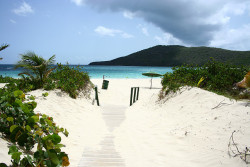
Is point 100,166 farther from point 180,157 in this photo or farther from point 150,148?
point 180,157

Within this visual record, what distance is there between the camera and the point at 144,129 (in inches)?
227

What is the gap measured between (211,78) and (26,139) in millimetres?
9516

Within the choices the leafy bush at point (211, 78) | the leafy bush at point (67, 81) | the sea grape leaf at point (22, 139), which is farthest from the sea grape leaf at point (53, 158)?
the leafy bush at point (211, 78)

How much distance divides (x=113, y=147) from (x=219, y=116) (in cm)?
322

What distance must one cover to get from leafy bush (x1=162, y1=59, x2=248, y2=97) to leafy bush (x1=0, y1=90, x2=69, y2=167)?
6.80 metres

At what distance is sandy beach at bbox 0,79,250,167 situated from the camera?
3506 mm

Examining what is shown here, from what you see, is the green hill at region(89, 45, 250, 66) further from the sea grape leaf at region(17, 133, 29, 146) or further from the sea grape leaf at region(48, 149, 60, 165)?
the sea grape leaf at region(48, 149, 60, 165)

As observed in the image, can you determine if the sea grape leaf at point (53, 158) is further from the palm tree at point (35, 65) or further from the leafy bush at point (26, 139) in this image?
the palm tree at point (35, 65)

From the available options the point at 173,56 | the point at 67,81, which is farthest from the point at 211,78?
the point at 173,56

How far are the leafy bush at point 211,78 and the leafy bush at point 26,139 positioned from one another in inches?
268

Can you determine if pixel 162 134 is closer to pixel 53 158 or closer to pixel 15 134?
pixel 53 158

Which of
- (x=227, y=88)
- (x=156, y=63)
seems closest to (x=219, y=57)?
(x=156, y=63)

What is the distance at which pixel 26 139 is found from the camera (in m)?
2.88

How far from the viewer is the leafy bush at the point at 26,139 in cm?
227
